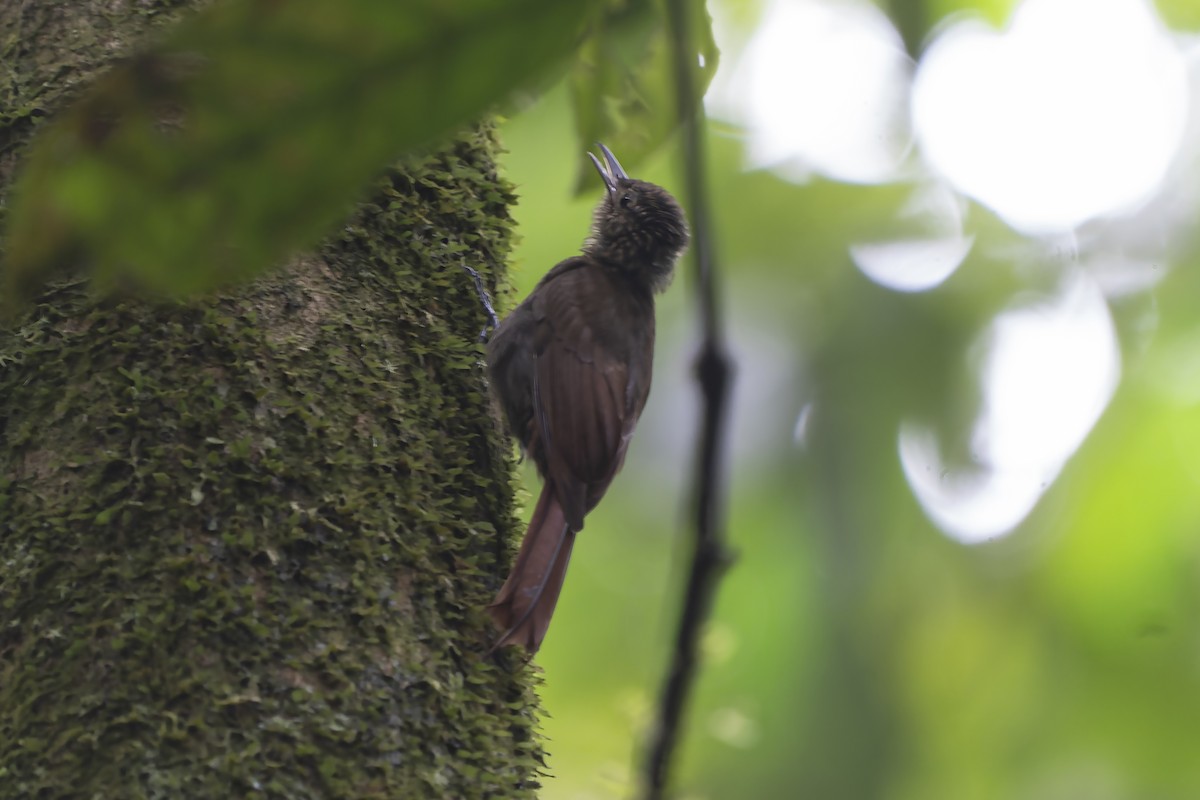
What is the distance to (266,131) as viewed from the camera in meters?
0.76

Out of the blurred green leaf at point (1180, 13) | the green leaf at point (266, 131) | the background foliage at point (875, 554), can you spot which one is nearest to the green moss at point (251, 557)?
the green leaf at point (266, 131)

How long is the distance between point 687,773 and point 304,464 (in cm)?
401

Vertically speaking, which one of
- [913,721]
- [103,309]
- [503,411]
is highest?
[103,309]

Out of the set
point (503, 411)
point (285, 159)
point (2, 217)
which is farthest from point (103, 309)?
point (285, 159)

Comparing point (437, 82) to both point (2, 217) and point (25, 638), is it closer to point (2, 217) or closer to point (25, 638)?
point (25, 638)

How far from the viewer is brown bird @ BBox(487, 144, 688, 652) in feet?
8.68

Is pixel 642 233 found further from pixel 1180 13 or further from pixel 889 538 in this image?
pixel 1180 13

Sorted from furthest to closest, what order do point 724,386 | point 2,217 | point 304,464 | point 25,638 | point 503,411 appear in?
point 503,411
point 2,217
point 304,464
point 25,638
point 724,386

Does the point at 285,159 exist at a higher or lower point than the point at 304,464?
higher

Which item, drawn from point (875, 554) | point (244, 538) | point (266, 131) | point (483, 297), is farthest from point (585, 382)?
point (875, 554)

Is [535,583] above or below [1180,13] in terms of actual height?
below

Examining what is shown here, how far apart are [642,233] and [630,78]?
7.83 feet

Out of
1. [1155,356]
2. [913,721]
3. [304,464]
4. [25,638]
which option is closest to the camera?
[25,638]

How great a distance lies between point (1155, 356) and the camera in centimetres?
472
